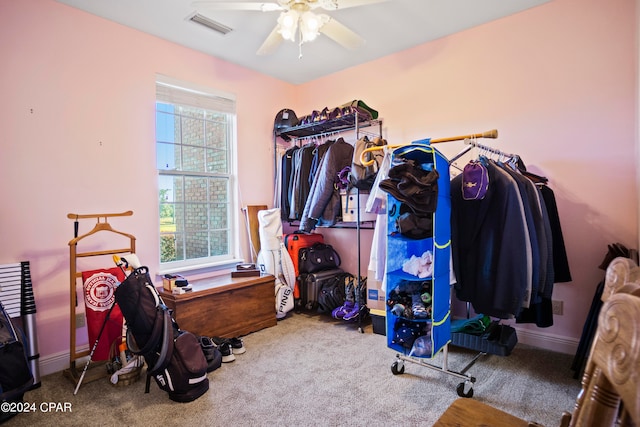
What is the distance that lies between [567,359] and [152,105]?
160 inches

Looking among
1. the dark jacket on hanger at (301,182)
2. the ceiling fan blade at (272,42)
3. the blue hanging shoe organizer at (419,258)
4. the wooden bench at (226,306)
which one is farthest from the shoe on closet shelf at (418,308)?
the ceiling fan blade at (272,42)

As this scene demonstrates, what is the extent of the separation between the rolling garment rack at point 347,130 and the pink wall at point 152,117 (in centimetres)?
77

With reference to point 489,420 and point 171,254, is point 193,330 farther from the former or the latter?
point 489,420

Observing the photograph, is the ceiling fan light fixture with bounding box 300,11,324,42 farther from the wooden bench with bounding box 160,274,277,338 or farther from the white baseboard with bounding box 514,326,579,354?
the white baseboard with bounding box 514,326,579,354

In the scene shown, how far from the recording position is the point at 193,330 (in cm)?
281

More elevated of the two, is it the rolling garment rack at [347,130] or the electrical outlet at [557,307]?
the rolling garment rack at [347,130]

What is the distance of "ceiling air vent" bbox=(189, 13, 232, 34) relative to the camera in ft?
9.30

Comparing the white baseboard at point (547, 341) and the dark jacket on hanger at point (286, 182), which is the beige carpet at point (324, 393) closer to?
the white baseboard at point (547, 341)

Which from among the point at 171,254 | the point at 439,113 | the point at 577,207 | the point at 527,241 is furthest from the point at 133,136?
the point at 577,207

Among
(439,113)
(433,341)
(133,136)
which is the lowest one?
(433,341)

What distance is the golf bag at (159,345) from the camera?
2078 millimetres

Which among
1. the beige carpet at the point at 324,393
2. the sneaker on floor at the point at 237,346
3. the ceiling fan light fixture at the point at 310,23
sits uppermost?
the ceiling fan light fixture at the point at 310,23

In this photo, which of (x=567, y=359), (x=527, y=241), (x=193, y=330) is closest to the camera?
(x=527, y=241)

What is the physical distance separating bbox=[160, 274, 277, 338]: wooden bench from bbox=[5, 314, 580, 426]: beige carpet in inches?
15.6
